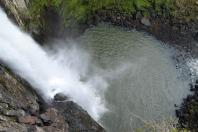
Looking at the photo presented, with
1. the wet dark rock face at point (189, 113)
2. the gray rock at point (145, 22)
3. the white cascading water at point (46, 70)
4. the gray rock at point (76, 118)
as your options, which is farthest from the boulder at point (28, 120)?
the gray rock at point (145, 22)

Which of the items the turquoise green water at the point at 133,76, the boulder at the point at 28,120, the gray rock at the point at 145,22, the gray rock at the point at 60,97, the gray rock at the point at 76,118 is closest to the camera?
the boulder at the point at 28,120

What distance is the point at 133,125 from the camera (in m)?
28.1

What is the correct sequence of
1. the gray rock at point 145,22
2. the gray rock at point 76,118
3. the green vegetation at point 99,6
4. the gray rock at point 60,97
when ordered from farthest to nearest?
the gray rock at point 145,22, the green vegetation at point 99,6, the gray rock at point 60,97, the gray rock at point 76,118

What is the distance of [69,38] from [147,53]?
346 inches

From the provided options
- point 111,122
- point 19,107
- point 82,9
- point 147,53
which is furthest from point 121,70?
point 19,107

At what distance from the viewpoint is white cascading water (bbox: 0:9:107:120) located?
27970 millimetres

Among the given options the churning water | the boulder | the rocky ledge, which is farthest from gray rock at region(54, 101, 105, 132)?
the boulder

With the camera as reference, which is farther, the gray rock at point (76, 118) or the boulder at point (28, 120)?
the gray rock at point (76, 118)

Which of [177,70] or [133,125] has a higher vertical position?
[177,70]

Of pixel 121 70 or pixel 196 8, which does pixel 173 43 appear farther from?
pixel 121 70

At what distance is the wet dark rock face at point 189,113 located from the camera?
29000mm

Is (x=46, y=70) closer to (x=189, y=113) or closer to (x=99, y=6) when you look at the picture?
(x=99, y=6)

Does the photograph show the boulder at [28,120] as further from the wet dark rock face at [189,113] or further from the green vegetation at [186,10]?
the green vegetation at [186,10]

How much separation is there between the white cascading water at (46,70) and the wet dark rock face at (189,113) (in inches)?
284
